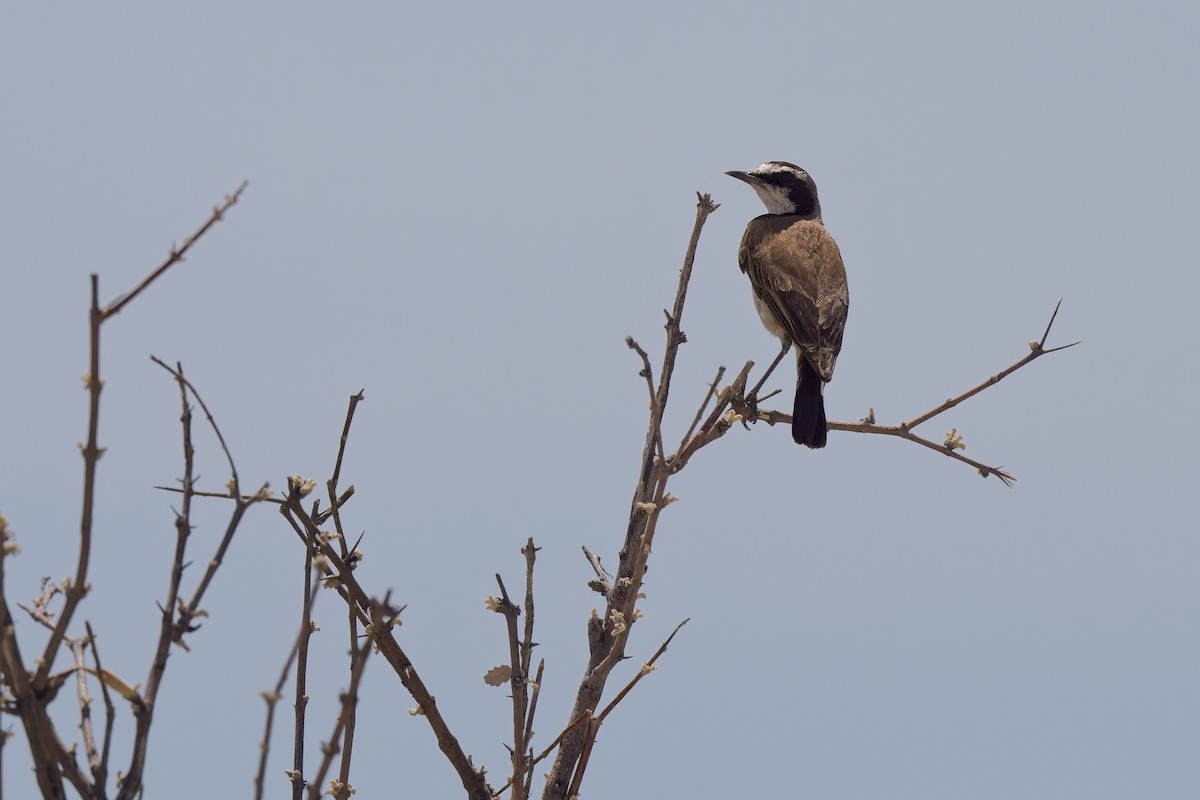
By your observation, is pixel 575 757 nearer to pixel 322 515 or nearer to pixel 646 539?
pixel 646 539

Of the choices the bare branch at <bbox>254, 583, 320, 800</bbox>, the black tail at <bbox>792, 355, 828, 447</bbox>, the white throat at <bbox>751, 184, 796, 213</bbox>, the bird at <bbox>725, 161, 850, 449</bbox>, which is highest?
the white throat at <bbox>751, 184, 796, 213</bbox>

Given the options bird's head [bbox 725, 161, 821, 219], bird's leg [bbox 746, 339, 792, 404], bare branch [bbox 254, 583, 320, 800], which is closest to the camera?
bare branch [bbox 254, 583, 320, 800]

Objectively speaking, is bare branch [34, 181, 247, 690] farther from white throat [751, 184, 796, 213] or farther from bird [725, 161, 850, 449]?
white throat [751, 184, 796, 213]

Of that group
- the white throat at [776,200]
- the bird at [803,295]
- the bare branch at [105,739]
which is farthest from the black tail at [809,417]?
the bare branch at [105,739]

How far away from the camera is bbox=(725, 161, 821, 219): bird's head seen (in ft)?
31.2

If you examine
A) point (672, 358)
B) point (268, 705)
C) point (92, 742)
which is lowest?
point (268, 705)

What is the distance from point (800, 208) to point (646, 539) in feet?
21.6

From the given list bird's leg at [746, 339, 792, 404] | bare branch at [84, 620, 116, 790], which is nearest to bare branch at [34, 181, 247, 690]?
bare branch at [84, 620, 116, 790]

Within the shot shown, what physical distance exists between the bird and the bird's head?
278mm

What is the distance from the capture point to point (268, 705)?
1.81 m

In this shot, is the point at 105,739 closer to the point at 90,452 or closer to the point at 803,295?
the point at 90,452

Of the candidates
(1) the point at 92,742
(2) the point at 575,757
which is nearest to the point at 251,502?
(1) the point at 92,742

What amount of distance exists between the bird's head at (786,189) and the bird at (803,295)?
0.91 feet

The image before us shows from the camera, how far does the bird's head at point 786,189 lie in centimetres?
950
